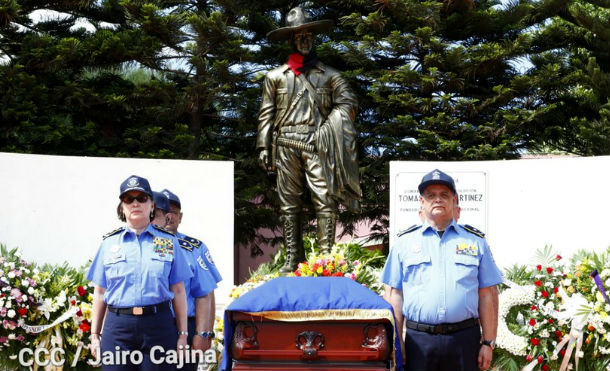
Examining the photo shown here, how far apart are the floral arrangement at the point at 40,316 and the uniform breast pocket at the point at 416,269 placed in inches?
117

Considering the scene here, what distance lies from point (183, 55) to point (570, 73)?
5.01 metres

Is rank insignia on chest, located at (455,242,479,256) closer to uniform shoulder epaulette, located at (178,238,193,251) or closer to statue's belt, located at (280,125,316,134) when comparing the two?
uniform shoulder epaulette, located at (178,238,193,251)

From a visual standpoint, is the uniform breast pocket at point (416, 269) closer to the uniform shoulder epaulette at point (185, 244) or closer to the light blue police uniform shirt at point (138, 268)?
the light blue police uniform shirt at point (138, 268)

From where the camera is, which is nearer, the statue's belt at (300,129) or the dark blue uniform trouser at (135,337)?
the dark blue uniform trouser at (135,337)

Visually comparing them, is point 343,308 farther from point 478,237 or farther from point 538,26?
point 538,26

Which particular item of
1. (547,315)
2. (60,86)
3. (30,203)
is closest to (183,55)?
(60,86)

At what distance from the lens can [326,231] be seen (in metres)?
7.51

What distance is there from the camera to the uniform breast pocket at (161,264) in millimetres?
3795

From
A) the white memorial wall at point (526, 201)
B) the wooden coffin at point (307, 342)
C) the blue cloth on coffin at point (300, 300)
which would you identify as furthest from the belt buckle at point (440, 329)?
the white memorial wall at point (526, 201)

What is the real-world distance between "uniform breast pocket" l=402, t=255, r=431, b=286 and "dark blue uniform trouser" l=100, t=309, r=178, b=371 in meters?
1.29

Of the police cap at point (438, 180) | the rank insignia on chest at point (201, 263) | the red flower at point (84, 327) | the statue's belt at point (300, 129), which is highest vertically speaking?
the statue's belt at point (300, 129)

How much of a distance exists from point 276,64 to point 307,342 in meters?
7.09

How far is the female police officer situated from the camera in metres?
3.70

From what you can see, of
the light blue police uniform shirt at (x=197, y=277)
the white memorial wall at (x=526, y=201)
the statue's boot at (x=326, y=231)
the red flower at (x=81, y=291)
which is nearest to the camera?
the light blue police uniform shirt at (x=197, y=277)
